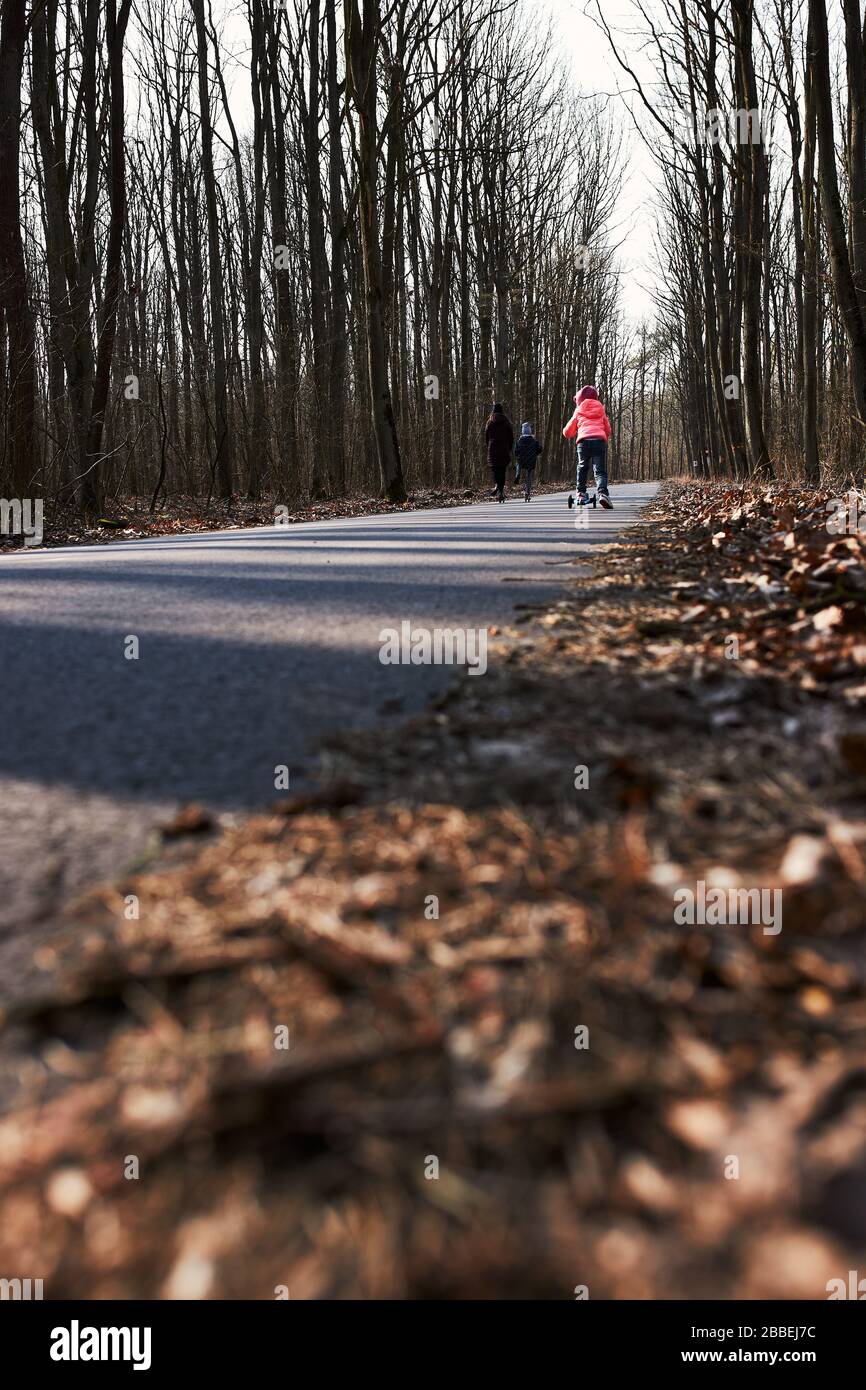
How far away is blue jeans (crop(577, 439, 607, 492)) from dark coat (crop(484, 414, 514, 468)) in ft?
17.9

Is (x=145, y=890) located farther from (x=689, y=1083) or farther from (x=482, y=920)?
(x=689, y=1083)

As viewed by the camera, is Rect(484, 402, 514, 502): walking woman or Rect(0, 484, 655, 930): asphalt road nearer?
Rect(0, 484, 655, 930): asphalt road

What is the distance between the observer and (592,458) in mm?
15875

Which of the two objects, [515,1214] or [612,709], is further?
[612,709]

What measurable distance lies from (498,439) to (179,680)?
63.3 ft

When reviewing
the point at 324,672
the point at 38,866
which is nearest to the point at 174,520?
the point at 324,672

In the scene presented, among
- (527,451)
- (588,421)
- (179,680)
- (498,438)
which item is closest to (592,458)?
(588,421)

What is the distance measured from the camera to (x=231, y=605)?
463cm

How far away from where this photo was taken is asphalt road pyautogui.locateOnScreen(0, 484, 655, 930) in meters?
2.08

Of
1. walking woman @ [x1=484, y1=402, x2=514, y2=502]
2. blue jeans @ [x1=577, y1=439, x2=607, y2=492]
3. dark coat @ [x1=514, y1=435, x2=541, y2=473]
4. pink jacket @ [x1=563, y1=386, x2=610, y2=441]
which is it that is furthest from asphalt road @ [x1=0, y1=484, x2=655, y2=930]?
dark coat @ [x1=514, y1=435, x2=541, y2=473]

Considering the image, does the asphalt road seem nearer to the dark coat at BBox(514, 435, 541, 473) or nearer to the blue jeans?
the blue jeans

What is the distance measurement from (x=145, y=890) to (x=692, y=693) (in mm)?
1609

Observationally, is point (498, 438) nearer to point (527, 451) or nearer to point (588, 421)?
point (527, 451)

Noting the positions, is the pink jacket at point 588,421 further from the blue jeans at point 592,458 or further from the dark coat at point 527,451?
the dark coat at point 527,451
